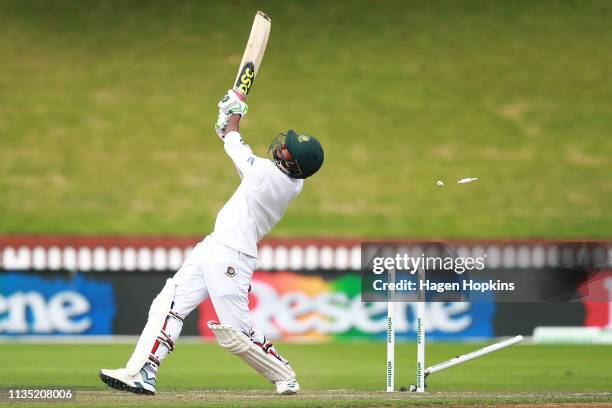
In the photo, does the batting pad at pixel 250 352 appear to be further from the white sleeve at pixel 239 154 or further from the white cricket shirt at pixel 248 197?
the white sleeve at pixel 239 154

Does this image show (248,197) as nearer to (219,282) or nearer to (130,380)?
(219,282)

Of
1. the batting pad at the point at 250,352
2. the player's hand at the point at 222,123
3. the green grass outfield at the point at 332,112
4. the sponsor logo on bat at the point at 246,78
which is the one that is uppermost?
the green grass outfield at the point at 332,112

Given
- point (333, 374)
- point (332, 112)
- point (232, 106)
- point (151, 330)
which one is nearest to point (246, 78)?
point (232, 106)

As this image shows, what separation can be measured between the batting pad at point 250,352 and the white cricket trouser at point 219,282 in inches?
2.8

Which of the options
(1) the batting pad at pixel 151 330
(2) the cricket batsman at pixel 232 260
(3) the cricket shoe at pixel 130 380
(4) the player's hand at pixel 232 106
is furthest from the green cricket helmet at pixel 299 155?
(3) the cricket shoe at pixel 130 380

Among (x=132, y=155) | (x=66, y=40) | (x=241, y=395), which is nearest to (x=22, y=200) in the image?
(x=132, y=155)

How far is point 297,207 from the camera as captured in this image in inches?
1090

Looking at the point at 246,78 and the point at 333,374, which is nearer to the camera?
the point at 246,78

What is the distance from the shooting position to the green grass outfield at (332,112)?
27.9 metres

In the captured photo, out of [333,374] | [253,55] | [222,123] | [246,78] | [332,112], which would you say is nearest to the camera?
[222,123]

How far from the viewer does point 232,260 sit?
9.42 metres

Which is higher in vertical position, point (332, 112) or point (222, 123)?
point (332, 112)

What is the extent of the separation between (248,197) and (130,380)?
1.52 metres

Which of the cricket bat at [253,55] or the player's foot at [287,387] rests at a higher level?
the cricket bat at [253,55]
